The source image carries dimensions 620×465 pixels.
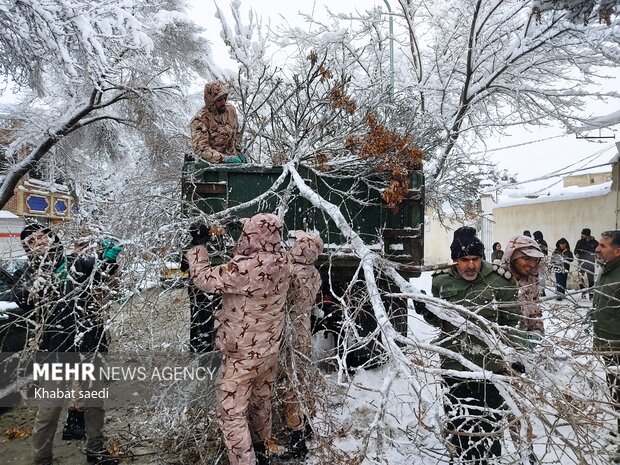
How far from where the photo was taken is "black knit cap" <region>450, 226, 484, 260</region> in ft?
9.45

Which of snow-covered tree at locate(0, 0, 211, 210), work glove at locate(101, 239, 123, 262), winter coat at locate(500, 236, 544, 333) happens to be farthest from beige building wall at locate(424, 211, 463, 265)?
work glove at locate(101, 239, 123, 262)

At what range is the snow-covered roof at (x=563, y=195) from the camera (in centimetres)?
1220

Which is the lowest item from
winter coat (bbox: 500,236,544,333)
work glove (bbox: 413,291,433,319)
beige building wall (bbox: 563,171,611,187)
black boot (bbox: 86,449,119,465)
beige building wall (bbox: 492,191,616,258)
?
black boot (bbox: 86,449,119,465)

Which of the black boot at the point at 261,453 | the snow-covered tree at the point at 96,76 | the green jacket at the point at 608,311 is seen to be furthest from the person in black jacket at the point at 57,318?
the snow-covered tree at the point at 96,76

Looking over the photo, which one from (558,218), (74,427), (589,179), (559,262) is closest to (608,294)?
(559,262)

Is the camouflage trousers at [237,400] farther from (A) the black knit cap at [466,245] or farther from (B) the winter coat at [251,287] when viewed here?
(A) the black knit cap at [466,245]

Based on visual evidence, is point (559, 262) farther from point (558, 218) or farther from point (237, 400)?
point (558, 218)

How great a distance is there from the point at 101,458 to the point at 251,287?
1993 mm

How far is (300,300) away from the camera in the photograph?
333 cm

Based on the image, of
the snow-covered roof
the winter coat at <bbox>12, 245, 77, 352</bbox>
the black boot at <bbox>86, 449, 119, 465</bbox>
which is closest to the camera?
the winter coat at <bbox>12, 245, 77, 352</bbox>

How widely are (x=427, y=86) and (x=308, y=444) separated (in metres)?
6.32

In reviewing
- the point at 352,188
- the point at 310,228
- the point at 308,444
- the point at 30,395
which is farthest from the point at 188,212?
the point at 30,395

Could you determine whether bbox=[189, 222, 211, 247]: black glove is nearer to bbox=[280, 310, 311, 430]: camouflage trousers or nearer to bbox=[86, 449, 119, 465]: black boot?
bbox=[280, 310, 311, 430]: camouflage trousers

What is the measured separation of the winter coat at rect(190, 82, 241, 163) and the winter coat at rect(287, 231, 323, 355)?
5.81 feet
